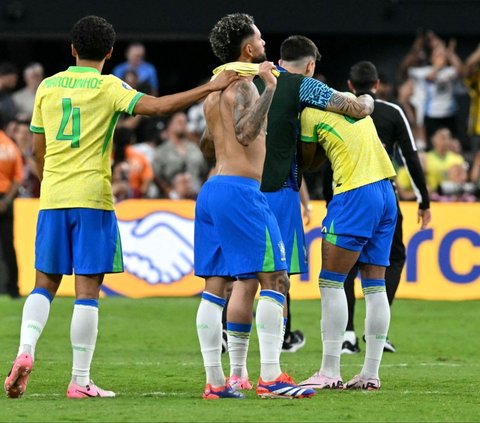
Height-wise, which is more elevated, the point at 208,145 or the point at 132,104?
the point at 132,104

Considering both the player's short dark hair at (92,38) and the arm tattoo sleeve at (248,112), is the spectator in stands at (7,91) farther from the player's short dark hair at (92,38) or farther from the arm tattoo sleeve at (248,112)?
the arm tattoo sleeve at (248,112)

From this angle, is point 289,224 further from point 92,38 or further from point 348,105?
point 92,38

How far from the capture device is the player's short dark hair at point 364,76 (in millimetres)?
10203

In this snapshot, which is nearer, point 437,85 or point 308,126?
point 308,126

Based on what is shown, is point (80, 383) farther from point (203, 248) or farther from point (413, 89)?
point (413, 89)

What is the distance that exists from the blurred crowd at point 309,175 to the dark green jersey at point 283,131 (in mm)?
8428

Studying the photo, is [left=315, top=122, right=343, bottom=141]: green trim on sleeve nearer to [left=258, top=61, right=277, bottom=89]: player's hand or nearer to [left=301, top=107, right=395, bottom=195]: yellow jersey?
[left=301, top=107, right=395, bottom=195]: yellow jersey

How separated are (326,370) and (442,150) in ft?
32.9

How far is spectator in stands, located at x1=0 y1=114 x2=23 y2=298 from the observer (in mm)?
14891

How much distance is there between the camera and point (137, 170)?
17906mm

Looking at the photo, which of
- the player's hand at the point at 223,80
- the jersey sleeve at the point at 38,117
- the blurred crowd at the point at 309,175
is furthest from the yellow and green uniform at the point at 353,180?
the blurred crowd at the point at 309,175

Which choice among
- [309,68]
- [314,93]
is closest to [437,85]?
[309,68]

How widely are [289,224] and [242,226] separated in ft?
3.41

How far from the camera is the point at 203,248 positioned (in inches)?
307
